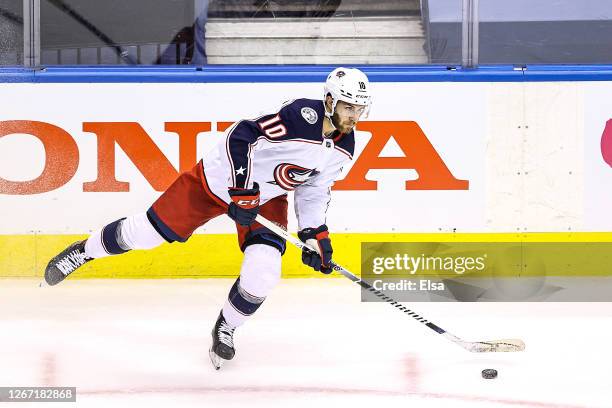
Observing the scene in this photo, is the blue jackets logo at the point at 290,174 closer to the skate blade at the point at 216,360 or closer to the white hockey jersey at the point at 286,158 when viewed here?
the white hockey jersey at the point at 286,158

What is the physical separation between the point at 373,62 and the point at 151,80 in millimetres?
1110

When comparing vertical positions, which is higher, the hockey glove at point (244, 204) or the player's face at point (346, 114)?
the player's face at point (346, 114)

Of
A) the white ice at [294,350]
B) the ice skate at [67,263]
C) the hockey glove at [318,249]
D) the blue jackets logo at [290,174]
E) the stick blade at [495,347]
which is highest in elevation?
the blue jackets logo at [290,174]

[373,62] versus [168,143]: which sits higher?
[373,62]

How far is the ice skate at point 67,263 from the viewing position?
335 centimetres

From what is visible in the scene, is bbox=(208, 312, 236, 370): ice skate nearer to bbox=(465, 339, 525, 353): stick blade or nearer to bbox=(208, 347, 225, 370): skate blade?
bbox=(208, 347, 225, 370): skate blade

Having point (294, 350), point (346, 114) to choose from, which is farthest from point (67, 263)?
point (346, 114)

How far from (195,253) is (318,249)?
1670 mm

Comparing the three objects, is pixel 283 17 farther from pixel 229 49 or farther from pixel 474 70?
pixel 474 70

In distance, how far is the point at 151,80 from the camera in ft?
15.2

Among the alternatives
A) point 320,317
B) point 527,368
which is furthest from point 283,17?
point 527,368

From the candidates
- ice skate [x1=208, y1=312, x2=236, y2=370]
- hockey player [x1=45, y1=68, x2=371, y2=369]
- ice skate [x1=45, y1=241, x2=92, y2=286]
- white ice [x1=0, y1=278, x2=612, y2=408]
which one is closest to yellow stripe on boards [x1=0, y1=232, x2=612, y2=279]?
white ice [x1=0, y1=278, x2=612, y2=408]

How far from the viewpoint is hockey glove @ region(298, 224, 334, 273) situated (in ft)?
9.85

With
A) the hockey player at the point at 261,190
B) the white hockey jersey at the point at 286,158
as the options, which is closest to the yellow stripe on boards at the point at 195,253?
the hockey player at the point at 261,190
